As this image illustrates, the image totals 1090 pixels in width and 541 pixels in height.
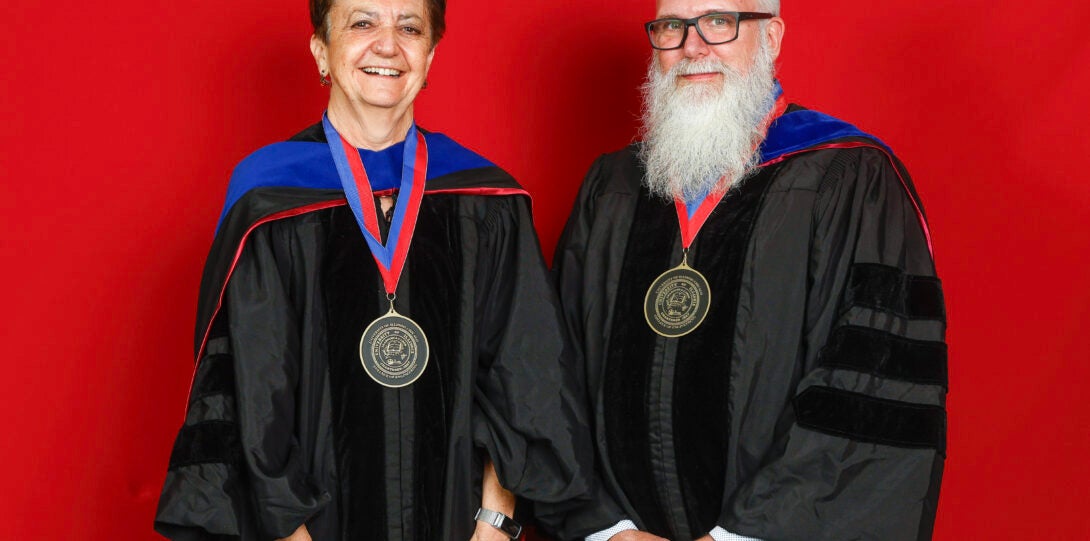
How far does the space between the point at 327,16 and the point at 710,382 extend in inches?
56.9

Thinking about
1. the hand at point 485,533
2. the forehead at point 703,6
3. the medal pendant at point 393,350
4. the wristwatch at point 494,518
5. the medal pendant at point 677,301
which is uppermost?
the forehead at point 703,6

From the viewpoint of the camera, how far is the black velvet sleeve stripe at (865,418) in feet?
9.51

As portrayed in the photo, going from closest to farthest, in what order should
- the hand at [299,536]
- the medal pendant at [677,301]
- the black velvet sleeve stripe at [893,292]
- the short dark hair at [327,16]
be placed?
the hand at [299,536]
the black velvet sleeve stripe at [893,292]
the short dark hair at [327,16]
the medal pendant at [677,301]

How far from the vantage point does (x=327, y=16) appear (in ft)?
10.0

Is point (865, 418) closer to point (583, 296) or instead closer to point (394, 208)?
point (583, 296)

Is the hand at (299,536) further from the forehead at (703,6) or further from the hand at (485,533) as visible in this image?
the forehead at (703,6)

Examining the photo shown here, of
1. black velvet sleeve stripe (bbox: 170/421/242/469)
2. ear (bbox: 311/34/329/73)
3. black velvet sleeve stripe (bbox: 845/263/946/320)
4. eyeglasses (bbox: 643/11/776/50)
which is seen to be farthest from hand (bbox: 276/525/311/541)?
eyeglasses (bbox: 643/11/776/50)

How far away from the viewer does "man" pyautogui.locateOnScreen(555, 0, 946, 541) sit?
9.55 ft

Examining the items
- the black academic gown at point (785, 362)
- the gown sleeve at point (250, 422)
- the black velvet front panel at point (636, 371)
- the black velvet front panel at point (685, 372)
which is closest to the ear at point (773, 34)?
the black academic gown at point (785, 362)

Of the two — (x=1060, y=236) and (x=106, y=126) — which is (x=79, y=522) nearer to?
(x=106, y=126)

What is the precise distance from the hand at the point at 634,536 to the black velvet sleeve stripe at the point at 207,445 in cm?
109

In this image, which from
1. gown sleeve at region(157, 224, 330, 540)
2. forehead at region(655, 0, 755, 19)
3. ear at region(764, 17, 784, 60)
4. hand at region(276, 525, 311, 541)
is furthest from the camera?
ear at region(764, 17, 784, 60)

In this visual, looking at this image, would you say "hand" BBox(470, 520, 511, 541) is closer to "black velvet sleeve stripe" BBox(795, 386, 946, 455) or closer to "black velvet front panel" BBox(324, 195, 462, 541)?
"black velvet front panel" BBox(324, 195, 462, 541)

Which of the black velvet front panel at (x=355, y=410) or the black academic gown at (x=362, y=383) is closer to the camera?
the black academic gown at (x=362, y=383)
